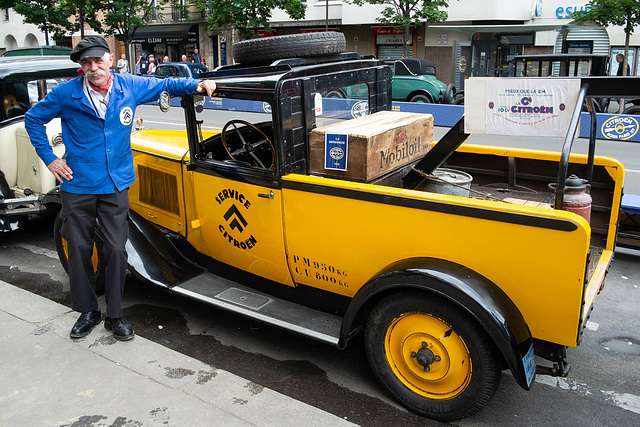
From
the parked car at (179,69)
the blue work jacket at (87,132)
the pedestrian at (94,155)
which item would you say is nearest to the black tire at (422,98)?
the parked car at (179,69)

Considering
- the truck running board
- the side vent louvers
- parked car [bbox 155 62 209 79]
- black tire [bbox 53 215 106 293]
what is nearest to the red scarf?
the side vent louvers

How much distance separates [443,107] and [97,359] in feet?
44.4

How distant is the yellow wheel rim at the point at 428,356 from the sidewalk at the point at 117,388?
51 centimetres

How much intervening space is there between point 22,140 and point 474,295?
5348 mm

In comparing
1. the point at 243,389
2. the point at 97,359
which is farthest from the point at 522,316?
the point at 97,359

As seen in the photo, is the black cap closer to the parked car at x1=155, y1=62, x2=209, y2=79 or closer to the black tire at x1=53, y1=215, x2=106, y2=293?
the black tire at x1=53, y1=215, x2=106, y2=293

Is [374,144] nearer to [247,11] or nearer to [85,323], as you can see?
[85,323]

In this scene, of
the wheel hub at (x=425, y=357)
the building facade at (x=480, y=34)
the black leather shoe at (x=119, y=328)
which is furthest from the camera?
the building facade at (x=480, y=34)

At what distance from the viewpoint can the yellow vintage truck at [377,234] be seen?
283cm

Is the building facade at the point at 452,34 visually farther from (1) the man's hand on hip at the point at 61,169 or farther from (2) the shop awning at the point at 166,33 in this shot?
(1) the man's hand on hip at the point at 61,169

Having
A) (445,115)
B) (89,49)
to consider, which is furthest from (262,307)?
(445,115)

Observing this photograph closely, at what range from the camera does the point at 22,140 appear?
606cm

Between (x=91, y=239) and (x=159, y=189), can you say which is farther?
(x=159, y=189)

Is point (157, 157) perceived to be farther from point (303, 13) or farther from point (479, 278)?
point (303, 13)
